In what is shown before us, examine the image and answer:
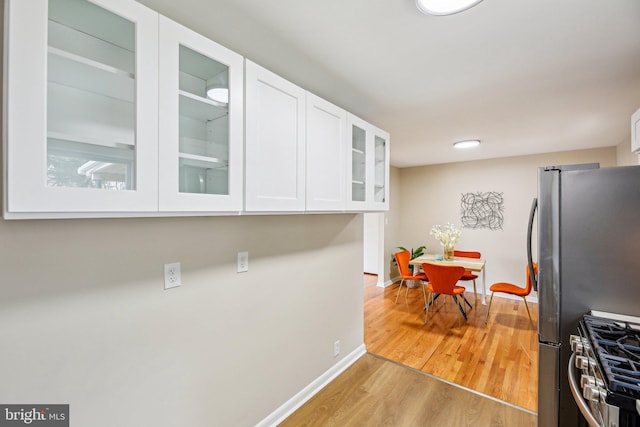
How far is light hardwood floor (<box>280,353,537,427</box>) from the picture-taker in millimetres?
1951

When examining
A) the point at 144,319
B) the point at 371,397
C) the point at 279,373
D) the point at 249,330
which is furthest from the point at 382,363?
the point at 144,319

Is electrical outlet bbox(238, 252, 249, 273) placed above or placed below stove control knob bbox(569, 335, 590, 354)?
above

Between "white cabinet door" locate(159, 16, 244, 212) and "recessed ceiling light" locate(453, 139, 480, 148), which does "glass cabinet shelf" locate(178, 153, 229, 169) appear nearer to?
"white cabinet door" locate(159, 16, 244, 212)

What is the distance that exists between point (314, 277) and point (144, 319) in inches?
48.0

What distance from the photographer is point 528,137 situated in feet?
11.4

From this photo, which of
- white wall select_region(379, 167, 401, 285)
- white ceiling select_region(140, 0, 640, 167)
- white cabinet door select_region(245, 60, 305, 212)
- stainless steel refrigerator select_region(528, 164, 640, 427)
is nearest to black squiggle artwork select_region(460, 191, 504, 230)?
white wall select_region(379, 167, 401, 285)

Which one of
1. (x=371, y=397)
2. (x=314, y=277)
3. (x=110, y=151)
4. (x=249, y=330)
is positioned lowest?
(x=371, y=397)

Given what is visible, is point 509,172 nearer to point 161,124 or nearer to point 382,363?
point 382,363

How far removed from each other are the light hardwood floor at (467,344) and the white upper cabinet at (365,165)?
1.61 metres

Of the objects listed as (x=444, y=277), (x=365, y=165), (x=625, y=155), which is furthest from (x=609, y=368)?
(x=625, y=155)

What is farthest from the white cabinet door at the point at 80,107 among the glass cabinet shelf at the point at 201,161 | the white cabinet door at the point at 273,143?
the white cabinet door at the point at 273,143

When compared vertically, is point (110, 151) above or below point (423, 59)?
below

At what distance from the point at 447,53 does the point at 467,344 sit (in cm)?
298

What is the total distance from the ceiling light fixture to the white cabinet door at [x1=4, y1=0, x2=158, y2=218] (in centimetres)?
110
